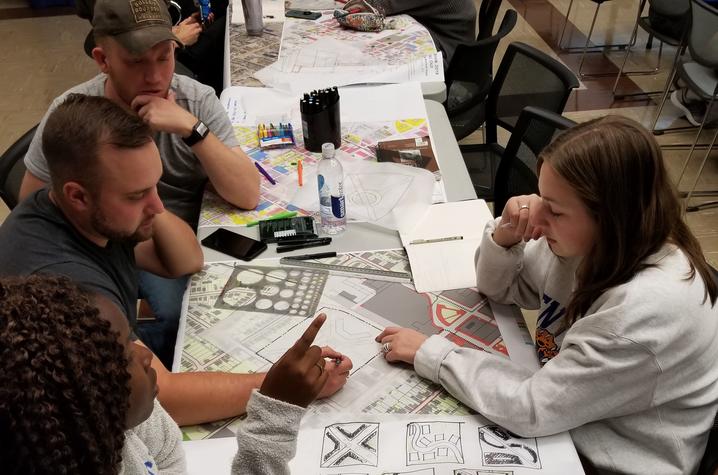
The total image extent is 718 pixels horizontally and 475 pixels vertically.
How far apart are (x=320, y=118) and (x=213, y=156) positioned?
355 mm

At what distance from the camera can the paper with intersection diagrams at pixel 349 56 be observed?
93.5 inches

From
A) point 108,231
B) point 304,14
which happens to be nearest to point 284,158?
point 108,231

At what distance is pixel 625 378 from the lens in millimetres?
1079

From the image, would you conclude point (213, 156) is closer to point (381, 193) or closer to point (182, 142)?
point (182, 142)

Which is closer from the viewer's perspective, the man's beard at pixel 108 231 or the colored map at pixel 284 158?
the man's beard at pixel 108 231

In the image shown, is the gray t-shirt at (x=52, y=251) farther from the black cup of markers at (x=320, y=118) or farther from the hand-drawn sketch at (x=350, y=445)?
the black cup of markers at (x=320, y=118)

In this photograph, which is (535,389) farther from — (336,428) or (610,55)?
(610,55)

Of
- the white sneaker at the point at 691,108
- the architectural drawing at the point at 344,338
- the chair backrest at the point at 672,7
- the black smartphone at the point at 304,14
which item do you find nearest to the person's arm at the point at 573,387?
the architectural drawing at the point at 344,338

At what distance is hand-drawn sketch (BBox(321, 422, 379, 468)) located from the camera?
1085 millimetres

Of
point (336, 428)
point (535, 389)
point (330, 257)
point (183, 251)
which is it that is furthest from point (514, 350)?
point (183, 251)

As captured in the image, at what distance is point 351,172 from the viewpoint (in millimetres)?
1870

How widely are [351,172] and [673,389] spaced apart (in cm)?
105

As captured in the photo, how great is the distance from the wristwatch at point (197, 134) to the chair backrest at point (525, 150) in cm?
94

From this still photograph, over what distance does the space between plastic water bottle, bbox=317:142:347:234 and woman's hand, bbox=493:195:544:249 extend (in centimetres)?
41
